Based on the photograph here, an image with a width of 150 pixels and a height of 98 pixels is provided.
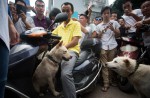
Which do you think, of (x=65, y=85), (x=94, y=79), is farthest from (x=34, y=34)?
(x=94, y=79)

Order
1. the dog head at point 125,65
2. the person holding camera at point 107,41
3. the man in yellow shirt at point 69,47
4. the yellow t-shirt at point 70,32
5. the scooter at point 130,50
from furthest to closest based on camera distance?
1. the person holding camera at point 107,41
2. the scooter at point 130,50
3. the yellow t-shirt at point 70,32
4. the dog head at point 125,65
5. the man in yellow shirt at point 69,47

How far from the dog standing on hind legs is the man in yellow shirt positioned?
14 cm

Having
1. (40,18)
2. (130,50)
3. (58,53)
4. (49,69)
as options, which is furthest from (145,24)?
(40,18)

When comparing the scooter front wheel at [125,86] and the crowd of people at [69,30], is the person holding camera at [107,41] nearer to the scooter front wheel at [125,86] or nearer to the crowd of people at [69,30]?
the crowd of people at [69,30]

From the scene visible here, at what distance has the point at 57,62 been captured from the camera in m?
2.92

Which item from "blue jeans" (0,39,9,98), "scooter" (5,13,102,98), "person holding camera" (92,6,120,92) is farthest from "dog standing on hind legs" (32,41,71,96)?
"person holding camera" (92,6,120,92)

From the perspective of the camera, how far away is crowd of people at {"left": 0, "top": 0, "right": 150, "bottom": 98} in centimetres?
126

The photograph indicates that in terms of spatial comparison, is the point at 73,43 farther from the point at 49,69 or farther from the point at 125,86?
the point at 125,86

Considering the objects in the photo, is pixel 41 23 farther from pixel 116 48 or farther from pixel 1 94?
pixel 1 94

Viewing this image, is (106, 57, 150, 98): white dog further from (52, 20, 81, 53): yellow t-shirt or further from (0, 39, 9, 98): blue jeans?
(0, 39, 9, 98): blue jeans

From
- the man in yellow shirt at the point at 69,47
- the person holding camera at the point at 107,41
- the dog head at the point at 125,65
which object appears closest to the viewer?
the man in yellow shirt at the point at 69,47

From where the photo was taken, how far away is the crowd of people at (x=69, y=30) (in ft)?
4.13

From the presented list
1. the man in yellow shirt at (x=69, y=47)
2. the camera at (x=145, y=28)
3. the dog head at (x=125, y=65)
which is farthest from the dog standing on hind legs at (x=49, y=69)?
the camera at (x=145, y=28)

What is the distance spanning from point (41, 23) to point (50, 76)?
1.89 meters
